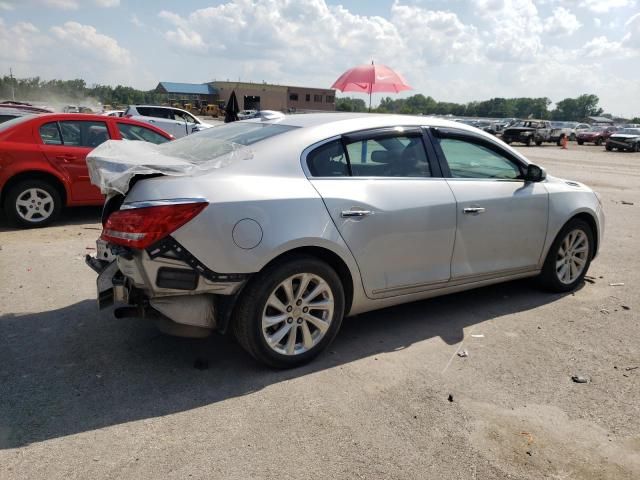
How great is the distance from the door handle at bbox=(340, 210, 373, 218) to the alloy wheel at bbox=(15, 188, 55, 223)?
548 centimetres

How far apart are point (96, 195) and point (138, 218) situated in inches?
205

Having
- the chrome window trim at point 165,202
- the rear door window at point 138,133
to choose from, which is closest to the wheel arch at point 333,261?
the chrome window trim at point 165,202

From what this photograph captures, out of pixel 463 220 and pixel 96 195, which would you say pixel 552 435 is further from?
pixel 96 195

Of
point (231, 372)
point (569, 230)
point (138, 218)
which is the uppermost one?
point (138, 218)

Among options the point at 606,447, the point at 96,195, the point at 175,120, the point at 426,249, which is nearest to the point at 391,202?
the point at 426,249

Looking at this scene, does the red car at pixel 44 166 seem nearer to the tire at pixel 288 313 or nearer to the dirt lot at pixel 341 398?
the dirt lot at pixel 341 398

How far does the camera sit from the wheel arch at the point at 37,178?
7.26 meters

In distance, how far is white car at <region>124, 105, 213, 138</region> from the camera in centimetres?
1811

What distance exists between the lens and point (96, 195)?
25.8ft

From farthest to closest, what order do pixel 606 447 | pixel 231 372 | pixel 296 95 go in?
pixel 296 95, pixel 231 372, pixel 606 447

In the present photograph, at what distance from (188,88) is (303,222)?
109298 mm

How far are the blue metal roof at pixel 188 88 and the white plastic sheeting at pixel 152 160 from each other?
106 metres

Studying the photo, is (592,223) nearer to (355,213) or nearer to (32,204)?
(355,213)

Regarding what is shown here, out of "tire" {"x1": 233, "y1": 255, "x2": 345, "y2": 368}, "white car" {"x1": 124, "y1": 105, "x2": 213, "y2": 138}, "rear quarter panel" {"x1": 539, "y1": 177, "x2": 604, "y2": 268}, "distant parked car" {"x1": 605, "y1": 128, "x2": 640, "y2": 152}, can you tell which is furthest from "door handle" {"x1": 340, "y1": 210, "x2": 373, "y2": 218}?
"distant parked car" {"x1": 605, "y1": 128, "x2": 640, "y2": 152}
